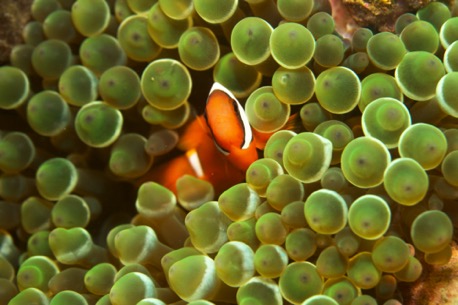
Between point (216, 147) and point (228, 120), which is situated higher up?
point (228, 120)

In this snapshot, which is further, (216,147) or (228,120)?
(216,147)

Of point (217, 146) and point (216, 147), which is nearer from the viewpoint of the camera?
point (217, 146)

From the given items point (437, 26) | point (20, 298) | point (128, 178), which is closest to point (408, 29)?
point (437, 26)

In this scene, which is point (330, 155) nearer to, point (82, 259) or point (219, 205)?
point (219, 205)
